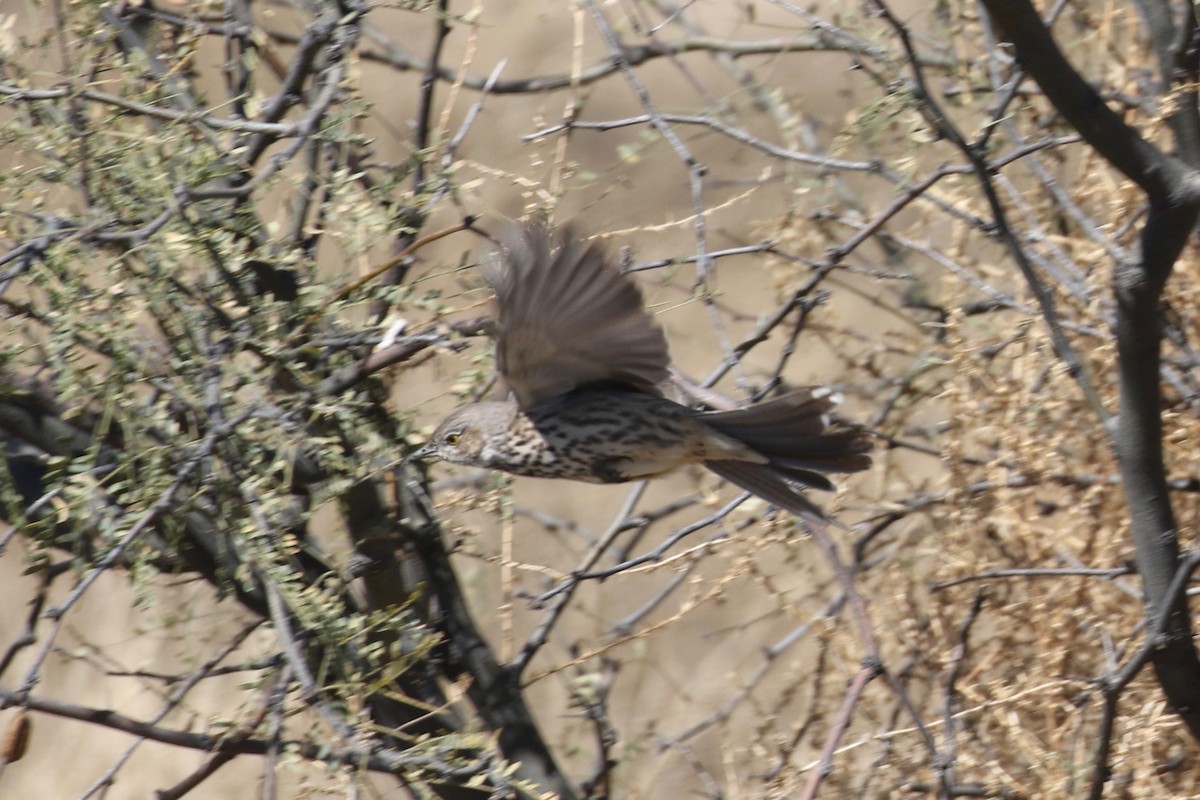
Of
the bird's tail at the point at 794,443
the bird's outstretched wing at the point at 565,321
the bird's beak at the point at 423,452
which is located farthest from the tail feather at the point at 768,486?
the bird's beak at the point at 423,452

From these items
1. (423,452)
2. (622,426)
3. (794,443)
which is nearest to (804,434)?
(794,443)

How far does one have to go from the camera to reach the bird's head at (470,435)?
7.38ft

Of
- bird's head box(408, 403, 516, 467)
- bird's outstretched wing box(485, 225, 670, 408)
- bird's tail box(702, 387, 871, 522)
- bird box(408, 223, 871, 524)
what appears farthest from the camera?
bird's head box(408, 403, 516, 467)

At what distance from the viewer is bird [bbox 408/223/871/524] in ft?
6.51

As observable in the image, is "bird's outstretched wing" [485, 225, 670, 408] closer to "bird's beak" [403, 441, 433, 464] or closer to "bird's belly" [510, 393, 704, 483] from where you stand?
"bird's belly" [510, 393, 704, 483]

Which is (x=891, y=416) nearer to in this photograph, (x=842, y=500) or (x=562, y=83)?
(x=842, y=500)

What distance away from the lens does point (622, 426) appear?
88.0 inches

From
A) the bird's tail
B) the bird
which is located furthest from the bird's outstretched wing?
the bird's tail

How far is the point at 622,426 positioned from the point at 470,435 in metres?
0.26

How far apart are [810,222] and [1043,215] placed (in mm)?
510

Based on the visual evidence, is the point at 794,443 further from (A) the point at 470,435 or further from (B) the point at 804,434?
(A) the point at 470,435

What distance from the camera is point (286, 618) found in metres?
1.77

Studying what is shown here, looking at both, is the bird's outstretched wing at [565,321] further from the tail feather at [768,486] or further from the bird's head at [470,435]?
the tail feather at [768,486]

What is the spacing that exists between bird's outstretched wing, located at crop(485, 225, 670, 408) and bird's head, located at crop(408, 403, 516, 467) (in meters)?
0.07
